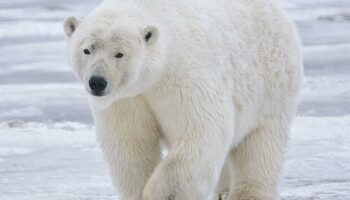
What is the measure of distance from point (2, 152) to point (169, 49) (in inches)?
114

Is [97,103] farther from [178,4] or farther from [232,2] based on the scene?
[232,2]

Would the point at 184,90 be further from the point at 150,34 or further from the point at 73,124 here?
the point at 73,124

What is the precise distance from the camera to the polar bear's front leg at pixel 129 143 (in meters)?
5.05

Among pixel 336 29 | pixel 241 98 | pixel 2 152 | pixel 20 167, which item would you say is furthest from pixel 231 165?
pixel 336 29

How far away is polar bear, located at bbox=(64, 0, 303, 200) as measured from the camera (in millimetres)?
4652

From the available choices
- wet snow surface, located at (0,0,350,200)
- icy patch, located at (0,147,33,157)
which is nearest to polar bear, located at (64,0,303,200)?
wet snow surface, located at (0,0,350,200)

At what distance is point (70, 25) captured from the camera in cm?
479

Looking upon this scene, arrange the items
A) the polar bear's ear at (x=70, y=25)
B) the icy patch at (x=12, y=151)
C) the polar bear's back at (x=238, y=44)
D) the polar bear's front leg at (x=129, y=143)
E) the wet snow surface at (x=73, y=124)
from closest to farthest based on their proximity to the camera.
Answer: the polar bear's ear at (x=70, y=25), the polar bear's back at (x=238, y=44), the polar bear's front leg at (x=129, y=143), the wet snow surface at (x=73, y=124), the icy patch at (x=12, y=151)

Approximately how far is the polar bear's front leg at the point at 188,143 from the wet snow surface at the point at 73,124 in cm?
99

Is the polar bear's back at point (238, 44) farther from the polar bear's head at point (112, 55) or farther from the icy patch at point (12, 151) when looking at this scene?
the icy patch at point (12, 151)

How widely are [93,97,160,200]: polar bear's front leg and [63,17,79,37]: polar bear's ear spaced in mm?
471

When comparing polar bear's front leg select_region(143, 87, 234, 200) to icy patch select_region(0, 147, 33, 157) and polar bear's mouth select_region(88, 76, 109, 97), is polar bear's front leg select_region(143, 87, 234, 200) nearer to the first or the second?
polar bear's mouth select_region(88, 76, 109, 97)

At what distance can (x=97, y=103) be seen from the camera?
482 cm

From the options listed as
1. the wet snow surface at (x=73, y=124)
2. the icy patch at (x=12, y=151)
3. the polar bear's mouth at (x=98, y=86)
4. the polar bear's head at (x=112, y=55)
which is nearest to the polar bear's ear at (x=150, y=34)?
the polar bear's head at (x=112, y=55)
